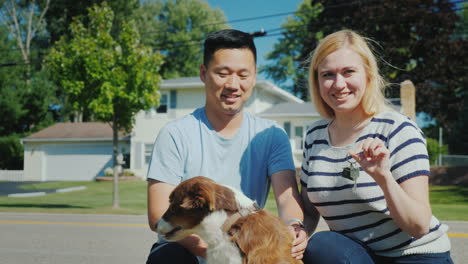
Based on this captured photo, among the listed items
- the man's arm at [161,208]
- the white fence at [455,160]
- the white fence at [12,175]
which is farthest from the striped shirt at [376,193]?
the white fence at [12,175]

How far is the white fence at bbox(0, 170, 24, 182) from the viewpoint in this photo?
1559 inches

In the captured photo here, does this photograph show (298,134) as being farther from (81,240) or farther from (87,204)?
(81,240)

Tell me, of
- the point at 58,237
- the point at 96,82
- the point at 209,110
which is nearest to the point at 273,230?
the point at 209,110

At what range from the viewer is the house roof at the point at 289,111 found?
110 ft

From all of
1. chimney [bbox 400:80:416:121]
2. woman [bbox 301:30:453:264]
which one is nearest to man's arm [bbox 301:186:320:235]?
woman [bbox 301:30:453:264]

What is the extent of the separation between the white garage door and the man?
34.6m

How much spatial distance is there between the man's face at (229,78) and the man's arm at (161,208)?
0.80 meters

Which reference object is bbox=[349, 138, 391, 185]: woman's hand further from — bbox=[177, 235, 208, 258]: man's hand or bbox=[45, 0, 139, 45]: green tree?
bbox=[45, 0, 139, 45]: green tree

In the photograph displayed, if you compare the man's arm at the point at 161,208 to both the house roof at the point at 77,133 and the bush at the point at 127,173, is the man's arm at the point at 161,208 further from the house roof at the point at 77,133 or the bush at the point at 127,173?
the house roof at the point at 77,133

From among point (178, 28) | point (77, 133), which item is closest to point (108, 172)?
point (77, 133)

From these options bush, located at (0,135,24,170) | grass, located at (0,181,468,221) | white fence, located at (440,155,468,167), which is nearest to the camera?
grass, located at (0,181,468,221)

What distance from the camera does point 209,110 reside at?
3902 millimetres

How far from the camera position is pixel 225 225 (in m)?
3.03

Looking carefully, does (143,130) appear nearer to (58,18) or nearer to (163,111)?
(163,111)
